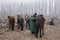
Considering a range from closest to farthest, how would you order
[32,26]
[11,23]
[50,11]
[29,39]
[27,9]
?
1. [29,39]
2. [32,26]
3. [11,23]
4. [50,11]
5. [27,9]

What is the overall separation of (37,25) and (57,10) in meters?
78.3

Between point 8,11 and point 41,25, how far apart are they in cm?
8704

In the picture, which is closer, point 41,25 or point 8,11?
point 41,25

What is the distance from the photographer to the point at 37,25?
39.5ft

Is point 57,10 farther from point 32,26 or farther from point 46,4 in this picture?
point 32,26

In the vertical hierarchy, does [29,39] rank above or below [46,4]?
below

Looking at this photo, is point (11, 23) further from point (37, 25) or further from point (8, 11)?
point (8, 11)

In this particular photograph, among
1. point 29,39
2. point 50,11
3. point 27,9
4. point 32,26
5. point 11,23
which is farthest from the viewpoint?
point 27,9

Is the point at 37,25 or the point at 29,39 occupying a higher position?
the point at 37,25

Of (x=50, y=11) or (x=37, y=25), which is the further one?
(x=50, y=11)

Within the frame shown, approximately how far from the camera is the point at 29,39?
38.0 ft

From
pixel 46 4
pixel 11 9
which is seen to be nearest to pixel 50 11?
pixel 46 4

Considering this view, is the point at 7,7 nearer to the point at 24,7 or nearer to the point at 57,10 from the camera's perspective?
the point at 24,7

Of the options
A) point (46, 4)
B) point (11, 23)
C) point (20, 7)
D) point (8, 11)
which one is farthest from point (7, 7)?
point (11, 23)
